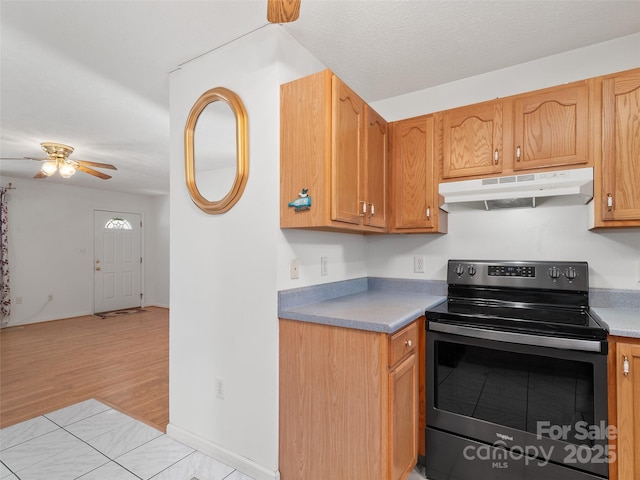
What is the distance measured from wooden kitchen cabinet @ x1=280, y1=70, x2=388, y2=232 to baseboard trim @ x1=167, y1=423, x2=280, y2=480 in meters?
1.34

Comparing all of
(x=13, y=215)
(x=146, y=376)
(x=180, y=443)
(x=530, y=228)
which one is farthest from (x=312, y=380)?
(x=13, y=215)

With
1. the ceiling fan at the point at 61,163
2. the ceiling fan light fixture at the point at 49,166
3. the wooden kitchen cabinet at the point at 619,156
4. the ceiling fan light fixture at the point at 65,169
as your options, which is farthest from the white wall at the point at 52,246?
the wooden kitchen cabinet at the point at 619,156

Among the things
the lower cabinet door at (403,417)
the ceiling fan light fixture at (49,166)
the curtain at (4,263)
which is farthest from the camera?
the curtain at (4,263)

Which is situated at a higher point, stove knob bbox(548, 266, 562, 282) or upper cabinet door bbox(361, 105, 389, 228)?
upper cabinet door bbox(361, 105, 389, 228)

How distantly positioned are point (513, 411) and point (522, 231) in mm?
1129

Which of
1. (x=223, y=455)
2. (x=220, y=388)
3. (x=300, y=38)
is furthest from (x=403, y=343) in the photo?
(x=300, y=38)

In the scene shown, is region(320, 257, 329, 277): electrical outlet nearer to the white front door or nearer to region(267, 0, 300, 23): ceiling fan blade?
region(267, 0, 300, 23): ceiling fan blade

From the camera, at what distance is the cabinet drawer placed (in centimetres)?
151

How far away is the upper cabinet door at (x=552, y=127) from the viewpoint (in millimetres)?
1823

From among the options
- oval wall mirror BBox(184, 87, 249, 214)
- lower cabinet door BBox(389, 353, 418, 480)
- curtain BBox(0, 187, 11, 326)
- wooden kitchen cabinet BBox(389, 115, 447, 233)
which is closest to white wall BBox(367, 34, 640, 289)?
wooden kitchen cabinet BBox(389, 115, 447, 233)

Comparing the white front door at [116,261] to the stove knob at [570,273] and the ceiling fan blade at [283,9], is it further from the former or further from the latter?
the stove knob at [570,273]

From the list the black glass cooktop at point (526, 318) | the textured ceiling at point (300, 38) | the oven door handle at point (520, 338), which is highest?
the textured ceiling at point (300, 38)

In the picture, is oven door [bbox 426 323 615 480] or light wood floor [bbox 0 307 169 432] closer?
oven door [bbox 426 323 615 480]

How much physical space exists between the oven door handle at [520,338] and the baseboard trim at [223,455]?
1.19 m
